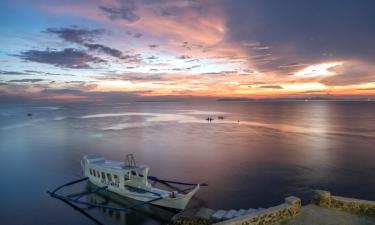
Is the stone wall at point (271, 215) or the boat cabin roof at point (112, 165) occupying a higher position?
the stone wall at point (271, 215)

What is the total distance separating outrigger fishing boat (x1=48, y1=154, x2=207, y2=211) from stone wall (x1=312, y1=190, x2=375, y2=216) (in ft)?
44.2

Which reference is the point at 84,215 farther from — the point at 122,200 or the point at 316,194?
the point at 316,194

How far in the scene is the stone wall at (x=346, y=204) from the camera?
67.6 ft

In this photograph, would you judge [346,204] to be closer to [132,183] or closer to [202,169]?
[132,183]

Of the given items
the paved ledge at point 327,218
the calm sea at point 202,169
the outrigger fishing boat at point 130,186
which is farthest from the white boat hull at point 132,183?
the paved ledge at point 327,218

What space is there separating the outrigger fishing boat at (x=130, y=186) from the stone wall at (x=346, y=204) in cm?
1347

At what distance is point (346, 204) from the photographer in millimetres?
21078

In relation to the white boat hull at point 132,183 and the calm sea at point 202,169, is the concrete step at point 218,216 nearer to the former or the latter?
the white boat hull at point 132,183

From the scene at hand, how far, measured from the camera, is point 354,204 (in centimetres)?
2091

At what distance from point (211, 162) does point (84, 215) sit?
28650 millimetres

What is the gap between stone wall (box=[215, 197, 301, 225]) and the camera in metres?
18.4

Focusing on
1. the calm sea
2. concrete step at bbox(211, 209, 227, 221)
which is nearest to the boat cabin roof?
the calm sea

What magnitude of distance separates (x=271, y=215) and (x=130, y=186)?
70.1ft

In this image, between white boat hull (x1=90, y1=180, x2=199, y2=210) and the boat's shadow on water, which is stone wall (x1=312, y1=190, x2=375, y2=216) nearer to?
white boat hull (x1=90, y1=180, x2=199, y2=210)
